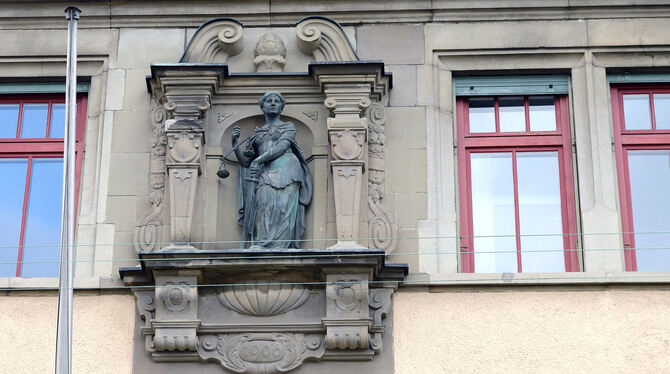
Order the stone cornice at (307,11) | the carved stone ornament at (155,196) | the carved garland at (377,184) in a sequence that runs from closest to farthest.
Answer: the carved garland at (377,184) < the carved stone ornament at (155,196) < the stone cornice at (307,11)

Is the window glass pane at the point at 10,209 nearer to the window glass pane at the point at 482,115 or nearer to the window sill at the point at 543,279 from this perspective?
the window sill at the point at 543,279

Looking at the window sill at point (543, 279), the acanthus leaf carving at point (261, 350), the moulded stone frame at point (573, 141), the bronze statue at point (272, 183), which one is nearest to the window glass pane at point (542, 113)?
the moulded stone frame at point (573, 141)

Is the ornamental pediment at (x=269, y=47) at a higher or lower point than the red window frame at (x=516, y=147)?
higher

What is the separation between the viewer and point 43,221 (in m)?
16.8

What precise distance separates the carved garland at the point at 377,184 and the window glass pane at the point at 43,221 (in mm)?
3254

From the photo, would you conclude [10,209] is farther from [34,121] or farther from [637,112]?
[637,112]

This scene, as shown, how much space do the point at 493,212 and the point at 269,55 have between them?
2872 mm

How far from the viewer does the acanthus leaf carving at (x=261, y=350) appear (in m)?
15.5

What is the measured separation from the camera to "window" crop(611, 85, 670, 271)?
53.5ft

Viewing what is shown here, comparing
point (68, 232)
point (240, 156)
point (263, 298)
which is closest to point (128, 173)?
point (240, 156)

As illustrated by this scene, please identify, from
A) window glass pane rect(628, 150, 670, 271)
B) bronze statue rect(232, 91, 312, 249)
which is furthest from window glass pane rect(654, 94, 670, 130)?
bronze statue rect(232, 91, 312, 249)

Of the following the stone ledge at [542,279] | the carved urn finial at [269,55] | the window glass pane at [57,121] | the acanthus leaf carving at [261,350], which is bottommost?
the acanthus leaf carving at [261,350]

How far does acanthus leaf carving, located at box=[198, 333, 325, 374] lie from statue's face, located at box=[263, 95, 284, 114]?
7.79ft

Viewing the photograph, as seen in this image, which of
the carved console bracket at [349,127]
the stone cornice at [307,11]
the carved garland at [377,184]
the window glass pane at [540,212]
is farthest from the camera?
Result: the stone cornice at [307,11]
